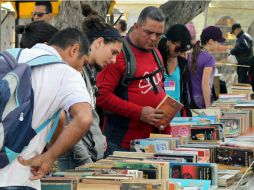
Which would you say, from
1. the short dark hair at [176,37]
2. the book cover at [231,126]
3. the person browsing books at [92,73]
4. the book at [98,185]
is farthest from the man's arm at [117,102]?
the book at [98,185]

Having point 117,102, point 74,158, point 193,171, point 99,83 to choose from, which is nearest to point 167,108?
point 117,102

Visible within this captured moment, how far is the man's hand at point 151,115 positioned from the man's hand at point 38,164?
233 cm

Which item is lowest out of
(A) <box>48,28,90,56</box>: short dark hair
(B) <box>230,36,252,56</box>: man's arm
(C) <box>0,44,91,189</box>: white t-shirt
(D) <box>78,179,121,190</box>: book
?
(B) <box>230,36,252,56</box>: man's arm

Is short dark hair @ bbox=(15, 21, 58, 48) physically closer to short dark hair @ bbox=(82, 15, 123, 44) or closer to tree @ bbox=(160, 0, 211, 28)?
short dark hair @ bbox=(82, 15, 123, 44)

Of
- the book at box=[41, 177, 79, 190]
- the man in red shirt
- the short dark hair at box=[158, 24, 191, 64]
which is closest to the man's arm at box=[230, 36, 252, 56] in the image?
the short dark hair at box=[158, 24, 191, 64]

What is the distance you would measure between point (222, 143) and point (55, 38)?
2.84m

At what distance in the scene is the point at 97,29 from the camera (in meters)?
5.16

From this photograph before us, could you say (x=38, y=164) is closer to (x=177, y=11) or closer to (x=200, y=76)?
(x=200, y=76)

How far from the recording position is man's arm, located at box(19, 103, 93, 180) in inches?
139

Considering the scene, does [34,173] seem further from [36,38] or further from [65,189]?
[36,38]

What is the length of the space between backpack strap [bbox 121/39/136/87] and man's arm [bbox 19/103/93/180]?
232 centimetres

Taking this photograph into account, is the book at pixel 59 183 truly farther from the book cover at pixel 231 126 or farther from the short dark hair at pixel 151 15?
the book cover at pixel 231 126

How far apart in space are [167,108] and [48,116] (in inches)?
97.6

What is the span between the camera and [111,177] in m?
4.00
